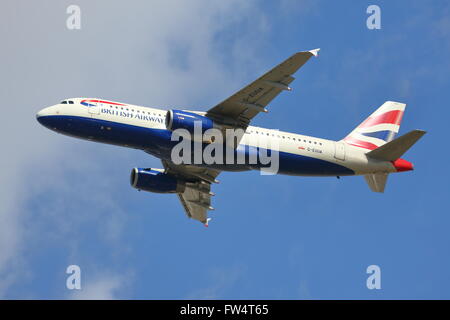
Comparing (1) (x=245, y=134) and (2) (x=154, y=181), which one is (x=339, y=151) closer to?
(1) (x=245, y=134)

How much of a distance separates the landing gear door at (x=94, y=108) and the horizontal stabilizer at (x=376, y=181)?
2193 cm

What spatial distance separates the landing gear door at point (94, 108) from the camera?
5894 centimetres

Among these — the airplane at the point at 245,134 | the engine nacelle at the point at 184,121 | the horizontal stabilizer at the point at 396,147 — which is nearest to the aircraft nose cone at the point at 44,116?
the airplane at the point at 245,134

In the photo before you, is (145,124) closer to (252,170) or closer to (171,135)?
(171,135)

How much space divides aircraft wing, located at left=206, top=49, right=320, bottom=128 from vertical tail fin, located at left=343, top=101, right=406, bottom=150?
33.9 ft

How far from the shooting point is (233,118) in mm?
59969

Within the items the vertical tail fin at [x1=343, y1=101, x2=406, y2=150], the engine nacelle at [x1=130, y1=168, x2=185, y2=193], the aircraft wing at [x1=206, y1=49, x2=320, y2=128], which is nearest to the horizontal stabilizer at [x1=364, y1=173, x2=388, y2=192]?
the vertical tail fin at [x1=343, y1=101, x2=406, y2=150]

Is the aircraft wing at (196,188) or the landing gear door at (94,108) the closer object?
the landing gear door at (94,108)

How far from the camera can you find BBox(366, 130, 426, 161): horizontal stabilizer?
195 feet

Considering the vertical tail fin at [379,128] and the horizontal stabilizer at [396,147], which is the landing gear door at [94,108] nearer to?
the vertical tail fin at [379,128]

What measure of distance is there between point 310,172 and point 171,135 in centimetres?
1154

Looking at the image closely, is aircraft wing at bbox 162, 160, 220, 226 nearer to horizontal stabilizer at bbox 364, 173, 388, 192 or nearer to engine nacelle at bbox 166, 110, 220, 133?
engine nacelle at bbox 166, 110, 220, 133

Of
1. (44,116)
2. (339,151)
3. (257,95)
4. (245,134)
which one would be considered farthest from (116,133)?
(339,151)

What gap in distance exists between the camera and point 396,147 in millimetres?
61500
